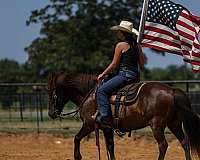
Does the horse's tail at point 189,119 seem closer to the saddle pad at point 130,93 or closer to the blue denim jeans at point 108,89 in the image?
the saddle pad at point 130,93

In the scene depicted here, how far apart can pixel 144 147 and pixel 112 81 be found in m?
5.68

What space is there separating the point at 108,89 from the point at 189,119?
1468 mm

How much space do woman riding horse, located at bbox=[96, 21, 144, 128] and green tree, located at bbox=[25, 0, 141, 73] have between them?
3520 centimetres

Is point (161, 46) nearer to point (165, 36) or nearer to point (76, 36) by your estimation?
point (165, 36)

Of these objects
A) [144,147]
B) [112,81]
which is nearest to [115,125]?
[112,81]

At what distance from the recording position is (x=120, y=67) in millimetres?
10203

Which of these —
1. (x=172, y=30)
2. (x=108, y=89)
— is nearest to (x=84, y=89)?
(x=108, y=89)

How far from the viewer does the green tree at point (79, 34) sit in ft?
151

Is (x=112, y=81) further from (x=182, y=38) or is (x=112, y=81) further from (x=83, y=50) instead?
(x=83, y=50)

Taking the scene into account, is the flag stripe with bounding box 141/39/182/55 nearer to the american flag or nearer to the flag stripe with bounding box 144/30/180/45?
the american flag

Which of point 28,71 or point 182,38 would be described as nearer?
point 182,38

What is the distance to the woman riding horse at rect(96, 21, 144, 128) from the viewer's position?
10094mm

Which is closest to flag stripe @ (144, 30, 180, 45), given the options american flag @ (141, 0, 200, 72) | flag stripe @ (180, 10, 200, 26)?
american flag @ (141, 0, 200, 72)

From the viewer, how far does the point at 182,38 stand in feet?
37.2
